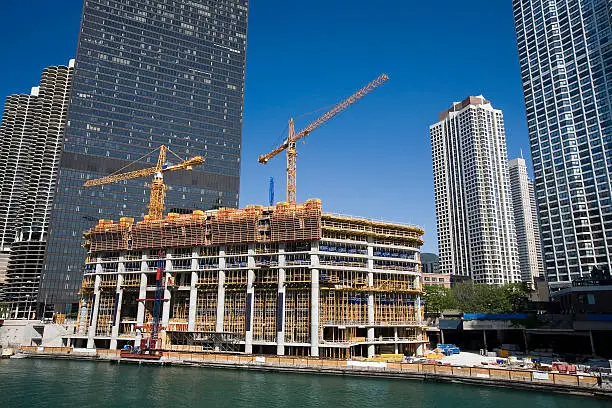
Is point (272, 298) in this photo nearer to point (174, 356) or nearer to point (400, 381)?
point (174, 356)

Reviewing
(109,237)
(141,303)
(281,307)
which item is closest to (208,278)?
(141,303)

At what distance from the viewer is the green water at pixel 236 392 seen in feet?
211

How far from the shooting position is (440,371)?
3265 inches

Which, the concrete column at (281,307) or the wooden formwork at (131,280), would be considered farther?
the wooden formwork at (131,280)

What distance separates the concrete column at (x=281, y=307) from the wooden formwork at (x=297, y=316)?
122 centimetres

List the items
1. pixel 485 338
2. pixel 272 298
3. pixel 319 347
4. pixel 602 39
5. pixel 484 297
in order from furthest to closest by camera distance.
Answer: pixel 602 39
pixel 484 297
pixel 485 338
pixel 272 298
pixel 319 347

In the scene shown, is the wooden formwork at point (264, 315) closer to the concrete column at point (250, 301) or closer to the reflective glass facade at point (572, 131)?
the concrete column at point (250, 301)

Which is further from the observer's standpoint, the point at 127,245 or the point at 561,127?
the point at 561,127

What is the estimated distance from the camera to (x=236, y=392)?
71375 mm

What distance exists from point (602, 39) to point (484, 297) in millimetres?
107996

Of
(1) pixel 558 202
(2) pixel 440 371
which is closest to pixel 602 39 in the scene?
(1) pixel 558 202

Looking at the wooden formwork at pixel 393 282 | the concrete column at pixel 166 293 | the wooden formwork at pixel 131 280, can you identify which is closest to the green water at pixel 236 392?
the concrete column at pixel 166 293

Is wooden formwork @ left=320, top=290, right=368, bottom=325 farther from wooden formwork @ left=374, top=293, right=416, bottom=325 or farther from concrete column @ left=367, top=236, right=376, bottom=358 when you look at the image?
wooden formwork @ left=374, top=293, right=416, bottom=325

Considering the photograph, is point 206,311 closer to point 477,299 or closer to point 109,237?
point 109,237
